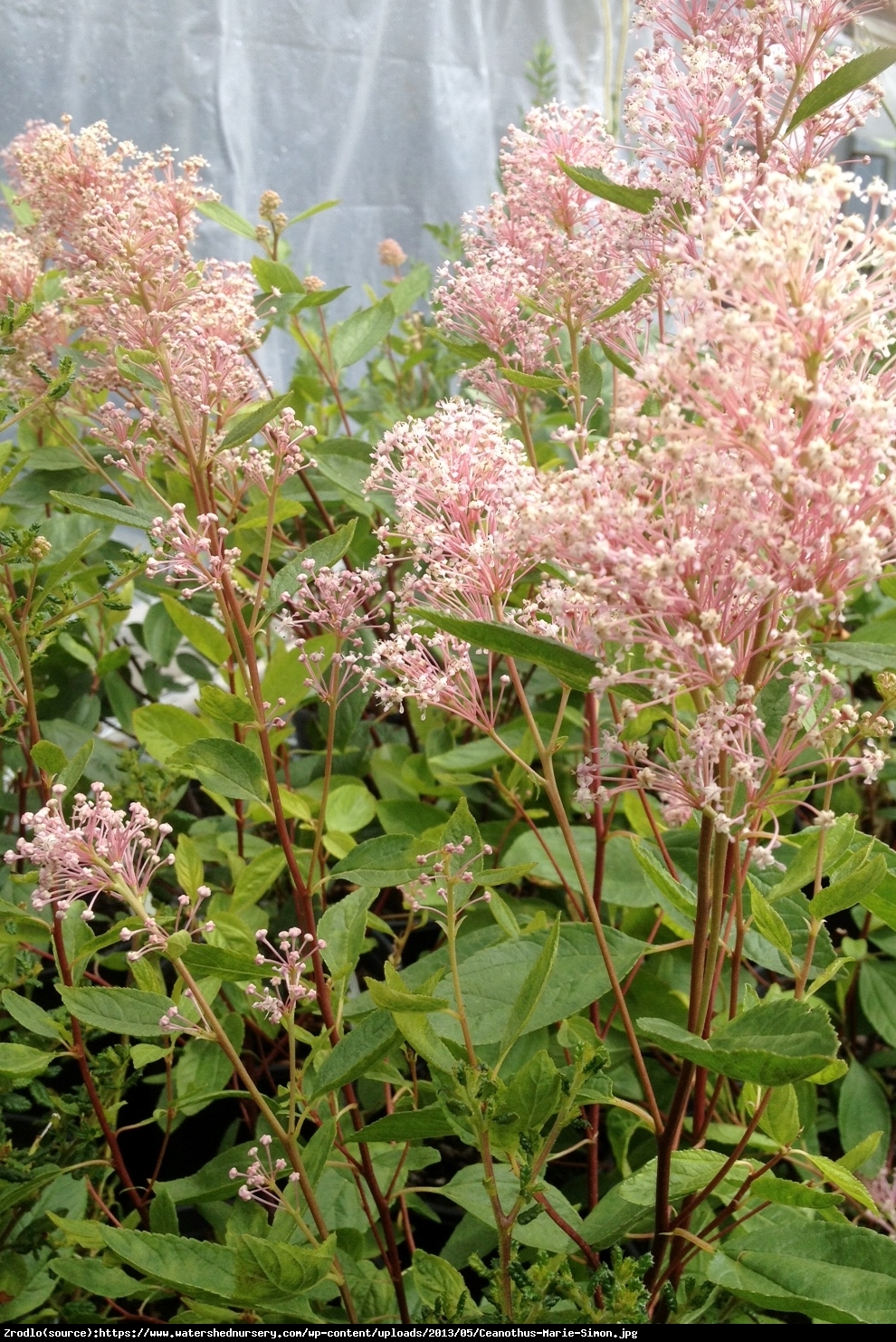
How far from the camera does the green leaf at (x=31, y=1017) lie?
632 mm

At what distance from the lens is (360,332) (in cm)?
111

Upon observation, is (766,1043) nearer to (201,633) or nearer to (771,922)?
(771,922)

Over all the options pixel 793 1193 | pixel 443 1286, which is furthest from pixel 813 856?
pixel 443 1286

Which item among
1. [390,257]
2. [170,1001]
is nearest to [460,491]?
[170,1001]

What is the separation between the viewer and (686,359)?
378 mm

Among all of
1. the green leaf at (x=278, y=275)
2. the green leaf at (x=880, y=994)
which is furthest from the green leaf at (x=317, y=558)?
the green leaf at (x=880, y=994)

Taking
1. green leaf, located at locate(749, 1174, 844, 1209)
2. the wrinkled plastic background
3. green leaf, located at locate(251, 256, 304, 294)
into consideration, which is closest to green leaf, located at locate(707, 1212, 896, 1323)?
green leaf, located at locate(749, 1174, 844, 1209)

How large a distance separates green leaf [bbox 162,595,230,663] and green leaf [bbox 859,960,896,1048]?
601 mm

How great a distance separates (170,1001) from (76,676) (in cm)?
64

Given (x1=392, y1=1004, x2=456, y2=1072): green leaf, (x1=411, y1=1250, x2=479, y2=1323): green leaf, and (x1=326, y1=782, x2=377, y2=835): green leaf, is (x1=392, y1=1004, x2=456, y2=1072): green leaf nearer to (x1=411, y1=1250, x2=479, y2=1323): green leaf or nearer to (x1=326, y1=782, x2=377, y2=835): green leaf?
(x1=411, y1=1250, x2=479, y2=1323): green leaf

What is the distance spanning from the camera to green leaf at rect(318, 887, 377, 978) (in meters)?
0.60

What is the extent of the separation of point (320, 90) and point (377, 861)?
2.62 metres

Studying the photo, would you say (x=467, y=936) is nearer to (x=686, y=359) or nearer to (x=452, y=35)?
(x=686, y=359)

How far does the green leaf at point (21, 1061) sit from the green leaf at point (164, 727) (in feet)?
0.82
